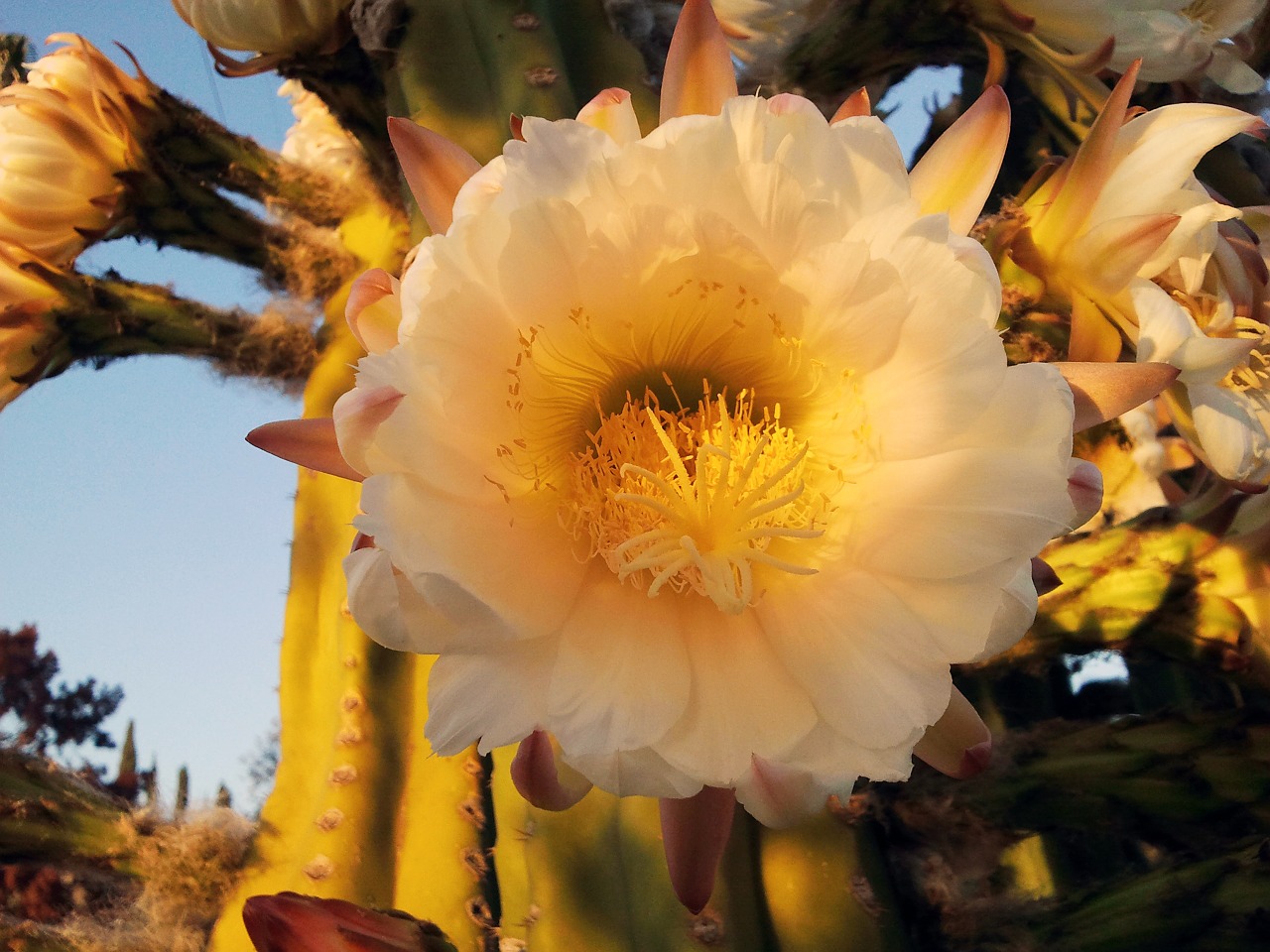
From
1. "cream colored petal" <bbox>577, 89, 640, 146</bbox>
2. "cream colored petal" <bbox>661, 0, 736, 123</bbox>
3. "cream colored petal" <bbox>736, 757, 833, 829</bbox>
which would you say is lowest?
"cream colored petal" <bbox>736, 757, 833, 829</bbox>

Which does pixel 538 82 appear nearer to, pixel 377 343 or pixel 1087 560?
pixel 377 343

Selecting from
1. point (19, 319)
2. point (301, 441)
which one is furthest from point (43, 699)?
point (301, 441)

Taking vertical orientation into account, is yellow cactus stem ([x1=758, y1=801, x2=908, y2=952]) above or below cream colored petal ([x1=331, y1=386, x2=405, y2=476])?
below

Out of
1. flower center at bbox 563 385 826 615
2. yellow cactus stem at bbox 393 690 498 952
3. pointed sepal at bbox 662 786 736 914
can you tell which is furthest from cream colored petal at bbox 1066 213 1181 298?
yellow cactus stem at bbox 393 690 498 952

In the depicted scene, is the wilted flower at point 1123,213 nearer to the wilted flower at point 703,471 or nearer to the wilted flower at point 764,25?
the wilted flower at point 703,471

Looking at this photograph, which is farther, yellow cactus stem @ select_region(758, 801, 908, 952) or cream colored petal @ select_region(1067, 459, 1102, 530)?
yellow cactus stem @ select_region(758, 801, 908, 952)

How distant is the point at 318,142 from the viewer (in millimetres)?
1767

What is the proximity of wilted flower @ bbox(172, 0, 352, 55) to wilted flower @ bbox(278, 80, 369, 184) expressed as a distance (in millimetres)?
326

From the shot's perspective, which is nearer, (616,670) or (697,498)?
(616,670)

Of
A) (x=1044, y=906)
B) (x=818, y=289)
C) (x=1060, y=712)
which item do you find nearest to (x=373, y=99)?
(x=818, y=289)

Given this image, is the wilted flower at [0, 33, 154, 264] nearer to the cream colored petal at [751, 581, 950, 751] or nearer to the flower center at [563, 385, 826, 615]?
the flower center at [563, 385, 826, 615]

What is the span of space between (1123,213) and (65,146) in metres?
1.21

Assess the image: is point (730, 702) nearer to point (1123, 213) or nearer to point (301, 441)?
point (301, 441)

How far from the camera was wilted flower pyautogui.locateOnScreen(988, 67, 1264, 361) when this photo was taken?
72 cm
